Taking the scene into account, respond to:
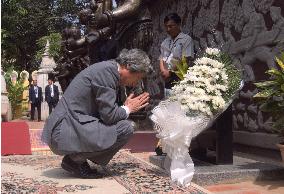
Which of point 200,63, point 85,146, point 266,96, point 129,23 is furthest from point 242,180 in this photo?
point 129,23

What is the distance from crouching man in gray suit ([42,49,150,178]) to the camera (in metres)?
4.10

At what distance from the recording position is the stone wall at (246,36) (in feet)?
17.2

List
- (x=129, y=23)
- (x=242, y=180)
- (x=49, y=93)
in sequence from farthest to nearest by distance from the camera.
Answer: (x=49, y=93) < (x=129, y=23) < (x=242, y=180)

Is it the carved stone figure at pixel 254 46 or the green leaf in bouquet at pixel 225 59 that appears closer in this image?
the green leaf in bouquet at pixel 225 59

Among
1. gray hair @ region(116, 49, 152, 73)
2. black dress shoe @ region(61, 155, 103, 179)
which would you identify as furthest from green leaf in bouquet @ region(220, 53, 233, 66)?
black dress shoe @ region(61, 155, 103, 179)

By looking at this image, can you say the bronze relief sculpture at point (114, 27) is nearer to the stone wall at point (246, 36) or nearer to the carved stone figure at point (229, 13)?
the stone wall at point (246, 36)

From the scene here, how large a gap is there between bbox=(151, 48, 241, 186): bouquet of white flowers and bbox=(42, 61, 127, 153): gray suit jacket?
44 cm

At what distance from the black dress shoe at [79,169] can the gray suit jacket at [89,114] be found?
330 mm

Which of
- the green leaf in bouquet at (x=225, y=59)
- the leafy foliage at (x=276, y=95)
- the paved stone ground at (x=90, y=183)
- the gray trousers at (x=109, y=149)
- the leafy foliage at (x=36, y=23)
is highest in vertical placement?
the leafy foliage at (x=36, y=23)

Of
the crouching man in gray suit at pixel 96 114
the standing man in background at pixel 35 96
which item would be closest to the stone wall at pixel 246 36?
the crouching man in gray suit at pixel 96 114

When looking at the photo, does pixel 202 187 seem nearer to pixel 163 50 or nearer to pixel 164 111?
pixel 164 111

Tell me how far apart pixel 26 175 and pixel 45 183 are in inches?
20.5

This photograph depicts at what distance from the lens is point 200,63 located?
4305 mm

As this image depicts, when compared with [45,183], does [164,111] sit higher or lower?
higher
